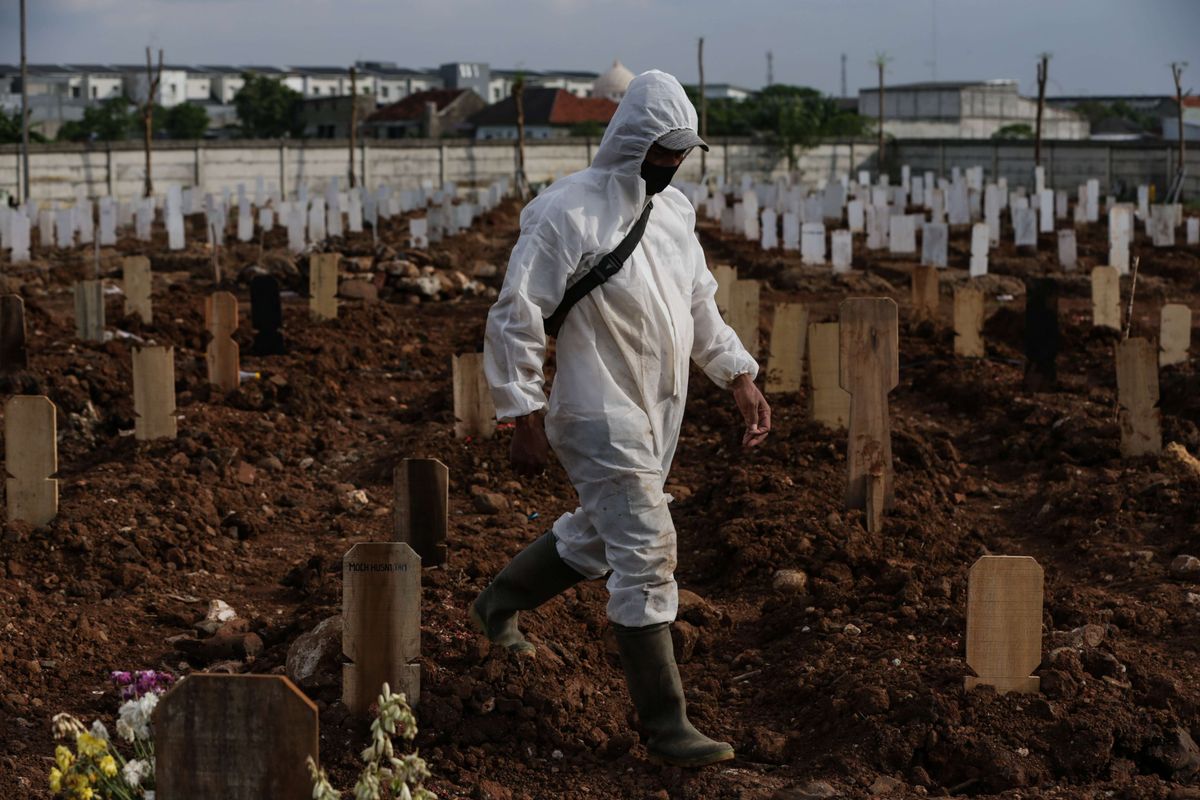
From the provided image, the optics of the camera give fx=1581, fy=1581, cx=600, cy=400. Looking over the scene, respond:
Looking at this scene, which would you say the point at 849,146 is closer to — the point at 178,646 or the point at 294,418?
the point at 294,418

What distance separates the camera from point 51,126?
2657 inches

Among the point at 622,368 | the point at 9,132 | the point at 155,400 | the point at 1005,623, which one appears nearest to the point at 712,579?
the point at 1005,623

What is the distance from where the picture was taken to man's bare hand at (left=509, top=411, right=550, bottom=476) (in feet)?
12.4

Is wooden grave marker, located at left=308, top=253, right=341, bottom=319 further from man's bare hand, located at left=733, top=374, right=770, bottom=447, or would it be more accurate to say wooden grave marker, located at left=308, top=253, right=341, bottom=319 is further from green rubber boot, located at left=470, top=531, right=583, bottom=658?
man's bare hand, located at left=733, top=374, right=770, bottom=447

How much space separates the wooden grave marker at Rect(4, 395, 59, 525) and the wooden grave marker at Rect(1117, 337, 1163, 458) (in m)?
4.48

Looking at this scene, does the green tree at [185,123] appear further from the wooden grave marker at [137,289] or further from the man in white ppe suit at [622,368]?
the man in white ppe suit at [622,368]

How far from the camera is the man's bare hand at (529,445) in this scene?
12.4ft

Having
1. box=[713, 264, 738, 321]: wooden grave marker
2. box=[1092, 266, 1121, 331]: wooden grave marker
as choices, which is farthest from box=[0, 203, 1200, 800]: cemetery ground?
box=[713, 264, 738, 321]: wooden grave marker

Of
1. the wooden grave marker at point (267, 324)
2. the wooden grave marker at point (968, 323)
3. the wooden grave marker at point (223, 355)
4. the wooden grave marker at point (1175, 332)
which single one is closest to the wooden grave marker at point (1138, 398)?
the wooden grave marker at point (1175, 332)

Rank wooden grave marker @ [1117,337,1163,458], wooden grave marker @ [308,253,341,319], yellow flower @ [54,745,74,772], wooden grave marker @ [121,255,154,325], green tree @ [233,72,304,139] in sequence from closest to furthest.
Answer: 1. yellow flower @ [54,745,74,772]
2. wooden grave marker @ [1117,337,1163,458]
3. wooden grave marker @ [121,255,154,325]
4. wooden grave marker @ [308,253,341,319]
5. green tree @ [233,72,304,139]

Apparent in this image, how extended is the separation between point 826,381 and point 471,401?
1719mm

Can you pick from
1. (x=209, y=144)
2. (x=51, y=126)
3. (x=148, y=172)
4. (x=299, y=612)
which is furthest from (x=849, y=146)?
(x=299, y=612)

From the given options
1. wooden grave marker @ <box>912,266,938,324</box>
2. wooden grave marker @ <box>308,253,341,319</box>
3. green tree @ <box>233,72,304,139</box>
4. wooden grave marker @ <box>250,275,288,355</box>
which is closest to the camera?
wooden grave marker @ <box>250,275,288,355</box>

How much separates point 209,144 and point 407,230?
525 inches
